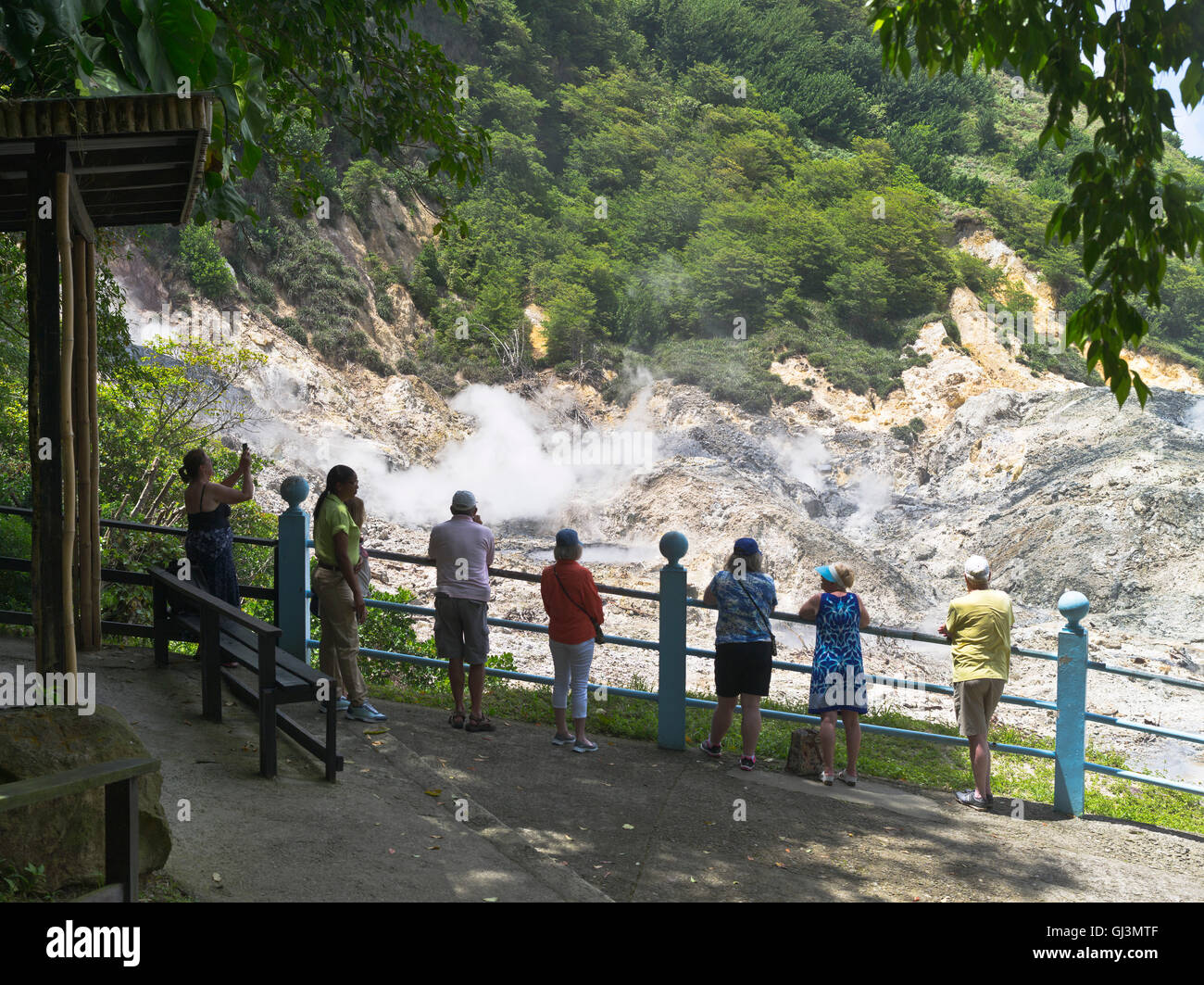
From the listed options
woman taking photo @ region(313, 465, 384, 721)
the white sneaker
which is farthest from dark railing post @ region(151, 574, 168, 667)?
the white sneaker

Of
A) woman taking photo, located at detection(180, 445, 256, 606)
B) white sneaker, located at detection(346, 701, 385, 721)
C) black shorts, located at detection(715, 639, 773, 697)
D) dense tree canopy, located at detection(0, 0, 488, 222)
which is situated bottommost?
white sneaker, located at detection(346, 701, 385, 721)

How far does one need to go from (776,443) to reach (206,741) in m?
31.1

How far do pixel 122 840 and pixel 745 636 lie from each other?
379 cm

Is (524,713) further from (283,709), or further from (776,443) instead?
(776,443)

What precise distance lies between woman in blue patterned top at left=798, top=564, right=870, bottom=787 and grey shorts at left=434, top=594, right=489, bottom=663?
1.95 m

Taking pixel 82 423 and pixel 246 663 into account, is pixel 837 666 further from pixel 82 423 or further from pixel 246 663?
pixel 82 423

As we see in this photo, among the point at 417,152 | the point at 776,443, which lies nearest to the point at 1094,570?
the point at 776,443

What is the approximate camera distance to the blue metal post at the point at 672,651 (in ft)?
20.9

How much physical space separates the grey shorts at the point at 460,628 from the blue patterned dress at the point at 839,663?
202 centimetres

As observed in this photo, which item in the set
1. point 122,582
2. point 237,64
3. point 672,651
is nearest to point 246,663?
point 122,582

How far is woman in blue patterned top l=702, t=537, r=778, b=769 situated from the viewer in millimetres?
6078

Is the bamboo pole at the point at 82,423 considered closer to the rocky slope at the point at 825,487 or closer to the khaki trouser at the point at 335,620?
the khaki trouser at the point at 335,620

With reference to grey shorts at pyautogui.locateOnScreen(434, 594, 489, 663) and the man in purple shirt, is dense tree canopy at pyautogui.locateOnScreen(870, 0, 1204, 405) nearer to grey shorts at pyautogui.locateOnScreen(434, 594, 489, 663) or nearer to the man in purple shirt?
the man in purple shirt

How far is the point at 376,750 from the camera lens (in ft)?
18.6
